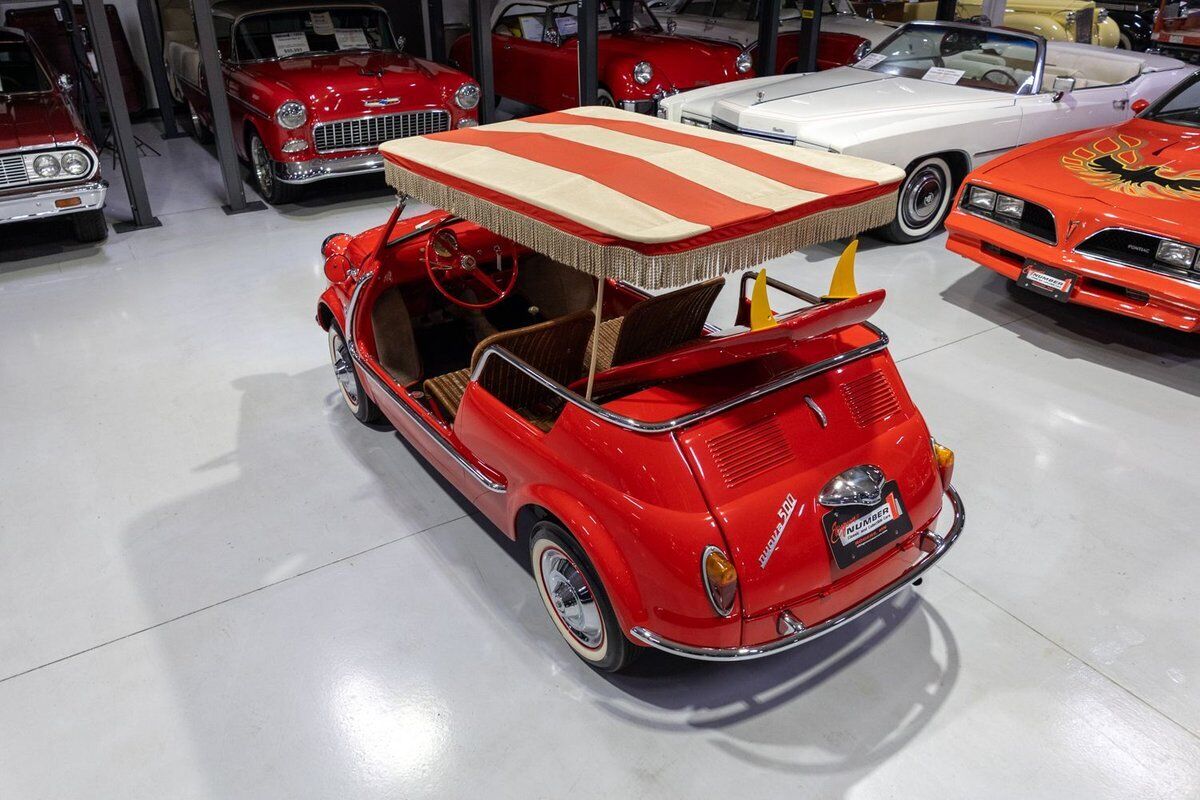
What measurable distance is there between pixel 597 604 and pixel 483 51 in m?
6.97

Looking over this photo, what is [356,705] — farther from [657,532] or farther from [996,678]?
[996,678]

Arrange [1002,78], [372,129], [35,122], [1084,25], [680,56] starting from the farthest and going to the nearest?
1. [1084,25]
2. [680,56]
3. [372,129]
4. [1002,78]
5. [35,122]

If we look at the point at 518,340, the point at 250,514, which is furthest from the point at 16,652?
the point at 518,340

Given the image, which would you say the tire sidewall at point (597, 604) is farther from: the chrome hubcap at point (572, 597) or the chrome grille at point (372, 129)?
the chrome grille at point (372, 129)

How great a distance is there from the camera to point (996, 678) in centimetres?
267

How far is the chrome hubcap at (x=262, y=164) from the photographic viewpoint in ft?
23.4

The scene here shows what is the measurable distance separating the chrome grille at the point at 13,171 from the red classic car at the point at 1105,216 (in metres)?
→ 6.04

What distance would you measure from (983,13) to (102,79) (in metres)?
11.2

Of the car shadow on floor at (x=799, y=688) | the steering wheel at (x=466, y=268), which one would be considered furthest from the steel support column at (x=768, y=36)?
the car shadow on floor at (x=799, y=688)

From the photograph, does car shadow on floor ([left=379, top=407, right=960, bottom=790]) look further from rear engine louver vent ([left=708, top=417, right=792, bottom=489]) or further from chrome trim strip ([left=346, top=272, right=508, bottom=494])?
rear engine louver vent ([left=708, top=417, right=792, bottom=489])

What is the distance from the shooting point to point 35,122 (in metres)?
5.93

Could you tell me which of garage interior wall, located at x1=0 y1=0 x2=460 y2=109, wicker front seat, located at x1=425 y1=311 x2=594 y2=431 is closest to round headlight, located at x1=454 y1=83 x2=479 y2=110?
garage interior wall, located at x1=0 y1=0 x2=460 y2=109

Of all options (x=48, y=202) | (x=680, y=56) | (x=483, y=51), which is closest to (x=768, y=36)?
(x=680, y=56)

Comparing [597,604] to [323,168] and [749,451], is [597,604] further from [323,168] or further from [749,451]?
[323,168]
